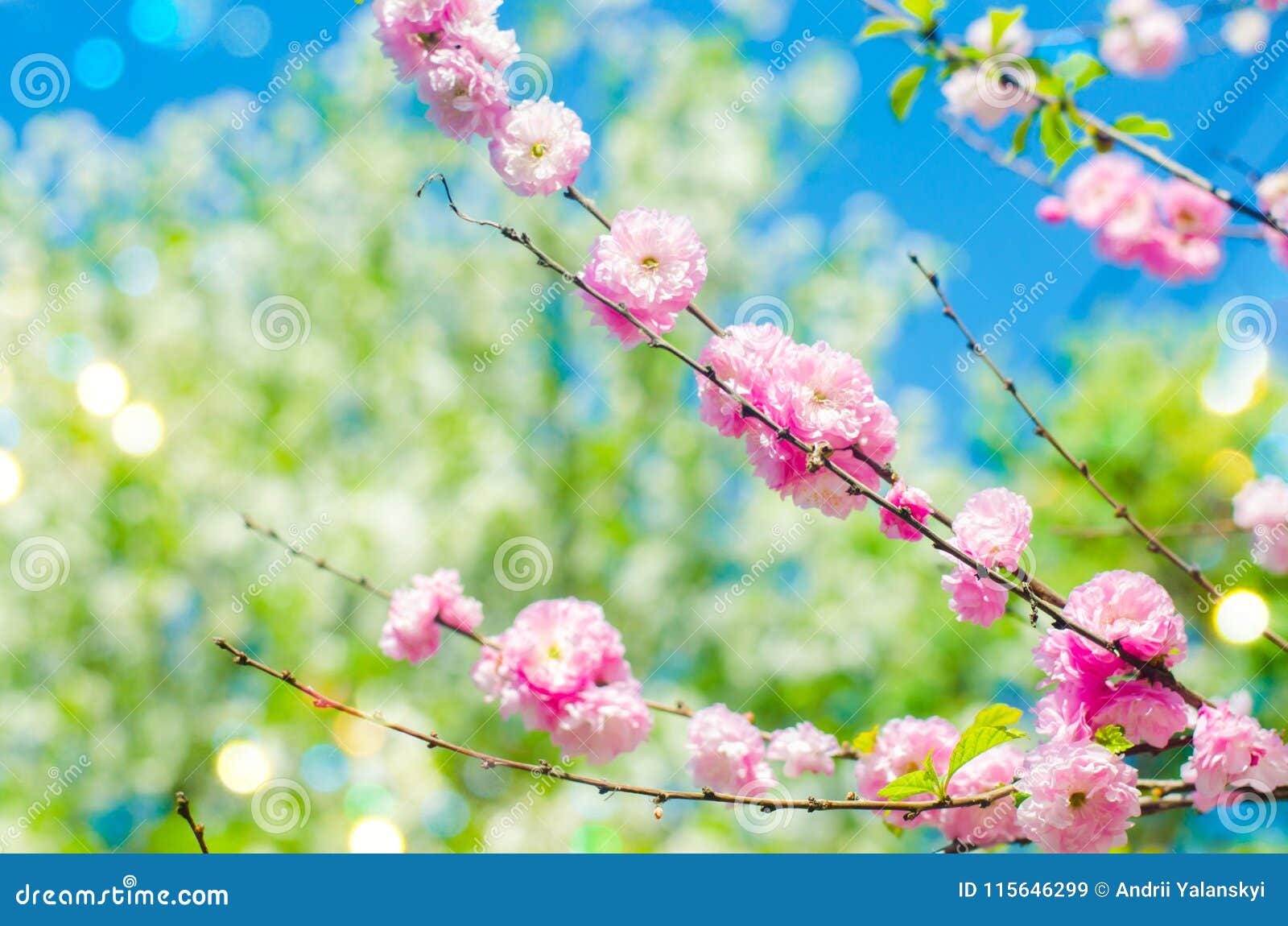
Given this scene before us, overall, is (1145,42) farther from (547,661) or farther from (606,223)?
(547,661)

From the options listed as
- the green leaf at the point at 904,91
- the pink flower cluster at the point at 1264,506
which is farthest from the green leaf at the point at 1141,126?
the pink flower cluster at the point at 1264,506

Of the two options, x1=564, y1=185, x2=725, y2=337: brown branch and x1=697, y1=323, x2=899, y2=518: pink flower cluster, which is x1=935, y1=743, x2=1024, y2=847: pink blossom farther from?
x1=564, y1=185, x2=725, y2=337: brown branch

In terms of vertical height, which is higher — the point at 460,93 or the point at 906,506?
the point at 906,506

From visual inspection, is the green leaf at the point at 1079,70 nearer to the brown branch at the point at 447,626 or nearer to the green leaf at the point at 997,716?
the green leaf at the point at 997,716

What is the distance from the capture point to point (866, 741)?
60.8 inches

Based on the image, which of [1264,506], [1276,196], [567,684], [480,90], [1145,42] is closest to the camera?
[480,90]

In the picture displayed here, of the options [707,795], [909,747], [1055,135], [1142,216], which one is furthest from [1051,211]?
[707,795]

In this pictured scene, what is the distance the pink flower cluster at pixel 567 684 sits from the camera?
1.60m

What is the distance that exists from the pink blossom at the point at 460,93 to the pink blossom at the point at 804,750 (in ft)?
3.79

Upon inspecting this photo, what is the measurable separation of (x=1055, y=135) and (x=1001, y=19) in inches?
10.1

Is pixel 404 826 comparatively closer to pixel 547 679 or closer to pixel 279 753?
pixel 279 753

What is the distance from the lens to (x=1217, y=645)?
606 cm

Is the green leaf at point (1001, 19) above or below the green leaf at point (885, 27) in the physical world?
above

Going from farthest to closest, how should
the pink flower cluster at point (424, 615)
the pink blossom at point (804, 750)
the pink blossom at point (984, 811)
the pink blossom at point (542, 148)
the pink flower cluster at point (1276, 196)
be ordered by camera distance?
the pink flower cluster at point (1276, 196)
the pink flower cluster at point (424, 615)
the pink blossom at point (804, 750)
the pink blossom at point (984, 811)
the pink blossom at point (542, 148)
